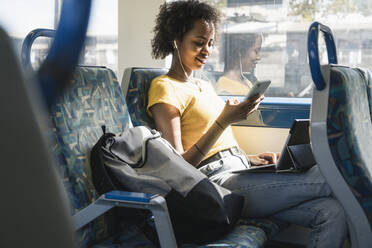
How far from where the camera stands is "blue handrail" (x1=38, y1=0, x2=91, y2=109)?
22 centimetres

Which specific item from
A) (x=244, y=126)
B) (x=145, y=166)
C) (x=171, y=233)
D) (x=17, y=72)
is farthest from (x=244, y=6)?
(x=17, y=72)

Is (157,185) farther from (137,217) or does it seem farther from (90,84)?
(90,84)

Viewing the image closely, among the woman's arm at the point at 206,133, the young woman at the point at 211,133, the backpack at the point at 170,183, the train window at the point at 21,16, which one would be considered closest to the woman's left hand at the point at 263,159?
the young woman at the point at 211,133

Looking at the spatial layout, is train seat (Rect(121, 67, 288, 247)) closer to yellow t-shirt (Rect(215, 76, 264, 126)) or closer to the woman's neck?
the woman's neck

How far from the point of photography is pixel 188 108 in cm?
199

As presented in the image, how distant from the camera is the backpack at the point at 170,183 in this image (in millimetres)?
1362

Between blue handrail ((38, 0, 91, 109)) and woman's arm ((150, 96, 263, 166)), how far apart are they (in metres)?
1.57

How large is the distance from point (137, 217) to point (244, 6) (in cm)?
175

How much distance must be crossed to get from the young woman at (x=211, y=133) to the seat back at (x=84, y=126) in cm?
22

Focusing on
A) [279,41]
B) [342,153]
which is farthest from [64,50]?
[279,41]

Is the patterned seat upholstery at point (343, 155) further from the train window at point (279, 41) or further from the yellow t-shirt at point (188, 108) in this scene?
the train window at point (279, 41)

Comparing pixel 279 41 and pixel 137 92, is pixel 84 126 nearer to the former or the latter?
pixel 137 92

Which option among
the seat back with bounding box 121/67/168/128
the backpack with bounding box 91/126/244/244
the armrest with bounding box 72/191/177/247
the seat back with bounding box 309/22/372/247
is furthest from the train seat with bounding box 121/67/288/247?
the seat back with bounding box 309/22/372/247

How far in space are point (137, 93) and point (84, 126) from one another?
52 cm
